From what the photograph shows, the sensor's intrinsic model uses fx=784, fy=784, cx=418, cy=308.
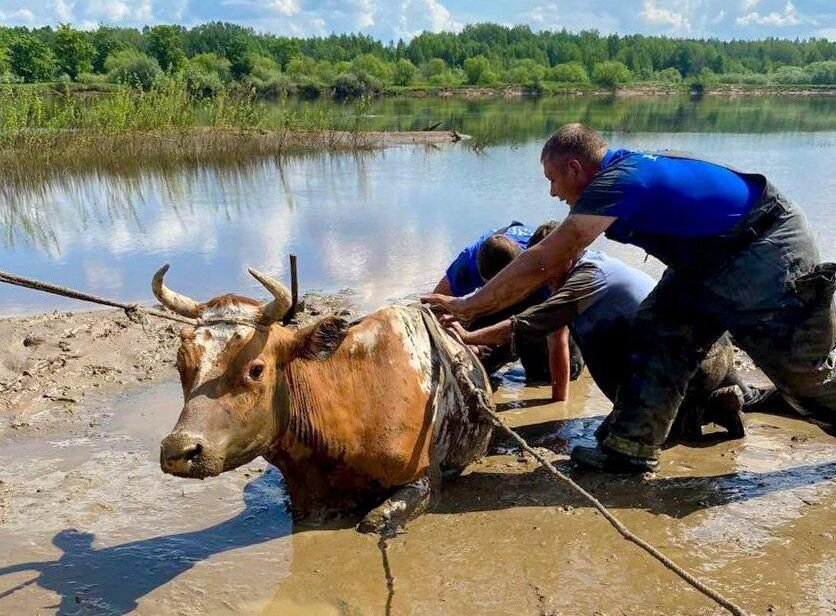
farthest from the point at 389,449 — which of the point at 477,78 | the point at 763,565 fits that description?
the point at 477,78

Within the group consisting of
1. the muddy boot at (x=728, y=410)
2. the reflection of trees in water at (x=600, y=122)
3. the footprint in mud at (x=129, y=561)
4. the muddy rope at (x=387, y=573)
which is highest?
the muddy boot at (x=728, y=410)

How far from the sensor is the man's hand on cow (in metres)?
4.65

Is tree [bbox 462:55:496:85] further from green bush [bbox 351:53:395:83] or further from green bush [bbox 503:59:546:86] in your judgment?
green bush [bbox 351:53:395:83]

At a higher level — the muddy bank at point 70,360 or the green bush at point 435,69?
the green bush at point 435,69

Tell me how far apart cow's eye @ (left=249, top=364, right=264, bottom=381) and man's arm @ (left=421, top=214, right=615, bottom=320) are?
1303 millimetres

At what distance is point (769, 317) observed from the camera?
4293 millimetres

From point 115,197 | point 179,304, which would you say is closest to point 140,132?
point 115,197

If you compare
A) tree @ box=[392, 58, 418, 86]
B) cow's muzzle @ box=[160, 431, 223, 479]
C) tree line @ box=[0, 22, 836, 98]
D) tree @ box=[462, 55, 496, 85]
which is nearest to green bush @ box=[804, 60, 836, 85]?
tree line @ box=[0, 22, 836, 98]

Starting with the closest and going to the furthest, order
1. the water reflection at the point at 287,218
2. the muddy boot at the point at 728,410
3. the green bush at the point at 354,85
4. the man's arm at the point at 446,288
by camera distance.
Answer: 1. the muddy boot at the point at 728,410
2. the man's arm at the point at 446,288
3. the water reflection at the point at 287,218
4. the green bush at the point at 354,85

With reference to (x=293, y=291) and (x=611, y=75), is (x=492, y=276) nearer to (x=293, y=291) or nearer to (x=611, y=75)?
(x=293, y=291)

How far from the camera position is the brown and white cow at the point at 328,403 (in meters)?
3.75

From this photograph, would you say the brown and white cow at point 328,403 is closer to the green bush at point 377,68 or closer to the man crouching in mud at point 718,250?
the man crouching in mud at point 718,250


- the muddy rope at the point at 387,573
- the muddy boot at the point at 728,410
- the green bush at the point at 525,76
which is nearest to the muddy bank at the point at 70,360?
the muddy rope at the point at 387,573

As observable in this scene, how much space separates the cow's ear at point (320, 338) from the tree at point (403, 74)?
95.9 meters
